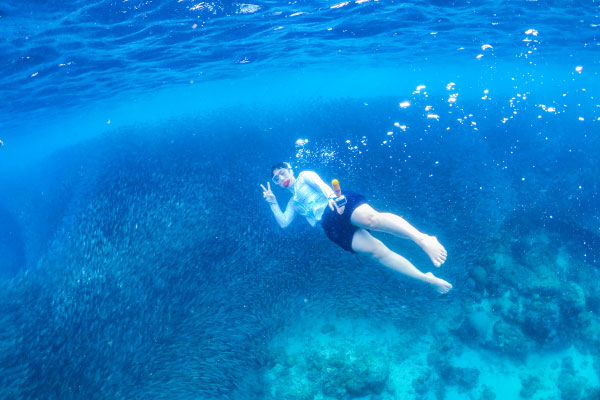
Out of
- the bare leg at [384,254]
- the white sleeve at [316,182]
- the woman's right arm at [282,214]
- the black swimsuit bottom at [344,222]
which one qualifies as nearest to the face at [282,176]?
the white sleeve at [316,182]

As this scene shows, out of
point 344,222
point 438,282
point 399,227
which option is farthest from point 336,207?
point 438,282

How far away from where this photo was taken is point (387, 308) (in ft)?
32.8

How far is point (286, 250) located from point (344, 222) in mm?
5920

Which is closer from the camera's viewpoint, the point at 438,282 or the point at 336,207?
the point at 336,207

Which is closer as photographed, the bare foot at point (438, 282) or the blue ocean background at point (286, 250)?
the bare foot at point (438, 282)

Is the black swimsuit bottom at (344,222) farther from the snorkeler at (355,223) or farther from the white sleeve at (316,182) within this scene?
the white sleeve at (316,182)

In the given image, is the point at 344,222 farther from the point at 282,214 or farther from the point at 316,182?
the point at 282,214

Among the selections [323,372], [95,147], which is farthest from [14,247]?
[323,372]

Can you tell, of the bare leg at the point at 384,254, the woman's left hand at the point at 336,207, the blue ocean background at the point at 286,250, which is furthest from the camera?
the blue ocean background at the point at 286,250

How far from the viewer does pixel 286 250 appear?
439 inches

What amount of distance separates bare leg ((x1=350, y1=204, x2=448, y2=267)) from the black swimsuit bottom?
104mm

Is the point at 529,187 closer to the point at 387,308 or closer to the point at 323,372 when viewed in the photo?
the point at 387,308

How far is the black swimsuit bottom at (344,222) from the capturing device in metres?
5.38

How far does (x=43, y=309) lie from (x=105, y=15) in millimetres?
9755
